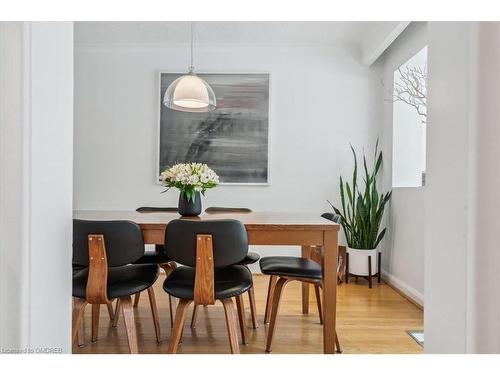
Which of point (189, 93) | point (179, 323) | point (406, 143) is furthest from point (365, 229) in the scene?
point (179, 323)

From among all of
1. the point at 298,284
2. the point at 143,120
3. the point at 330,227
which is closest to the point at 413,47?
the point at 330,227

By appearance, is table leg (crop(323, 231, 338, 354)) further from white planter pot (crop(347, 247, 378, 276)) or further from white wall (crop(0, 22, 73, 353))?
white planter pot (crop(347, 247, 378, 276))

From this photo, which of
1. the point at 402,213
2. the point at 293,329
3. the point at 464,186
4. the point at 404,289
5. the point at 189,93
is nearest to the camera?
the point at 464,186

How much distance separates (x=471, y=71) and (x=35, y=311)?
89cm

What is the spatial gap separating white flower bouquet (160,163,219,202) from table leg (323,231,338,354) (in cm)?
83

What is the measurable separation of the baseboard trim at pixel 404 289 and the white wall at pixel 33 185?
2820 millimetres

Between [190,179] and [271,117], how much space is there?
1936mm

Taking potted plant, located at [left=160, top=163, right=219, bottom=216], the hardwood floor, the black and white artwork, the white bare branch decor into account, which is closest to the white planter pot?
the hardwood floor

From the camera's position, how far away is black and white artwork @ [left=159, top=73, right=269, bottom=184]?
3.90 m

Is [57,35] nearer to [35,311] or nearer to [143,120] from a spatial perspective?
[35,311]

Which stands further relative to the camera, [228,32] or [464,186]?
[228,32]

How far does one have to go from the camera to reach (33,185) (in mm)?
626

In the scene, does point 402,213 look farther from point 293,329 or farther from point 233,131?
point 233,131

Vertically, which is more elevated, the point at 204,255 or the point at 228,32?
the point at 228,32
